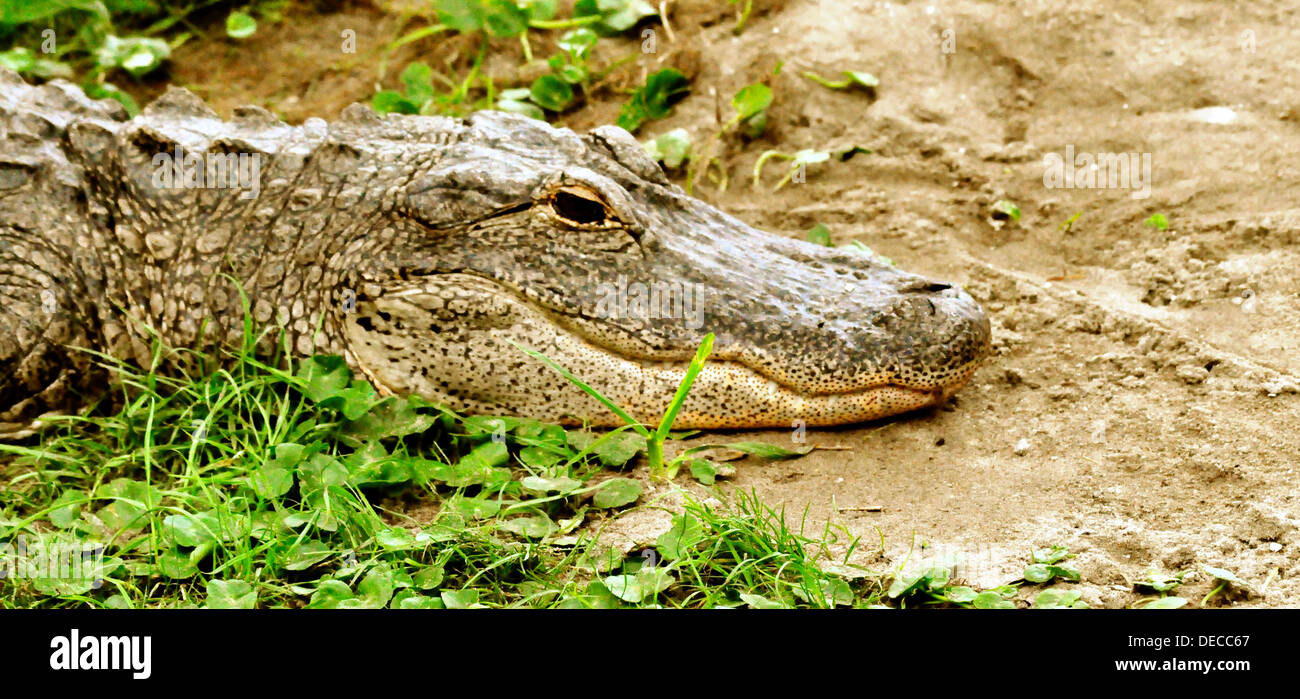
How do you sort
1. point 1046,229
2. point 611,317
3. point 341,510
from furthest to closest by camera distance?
1. point 1046,229
2. point 611,317
3. point 341,510

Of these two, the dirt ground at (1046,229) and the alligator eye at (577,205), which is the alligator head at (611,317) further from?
the dirt ground at (1046,229)

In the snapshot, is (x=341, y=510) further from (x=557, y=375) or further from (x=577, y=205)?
(x=577, y=205)

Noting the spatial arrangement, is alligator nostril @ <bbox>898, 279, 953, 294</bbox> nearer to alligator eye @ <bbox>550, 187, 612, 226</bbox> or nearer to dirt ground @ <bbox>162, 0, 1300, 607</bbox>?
dirt ground @ <bbox>162, 0, 1300, 607</bbox>

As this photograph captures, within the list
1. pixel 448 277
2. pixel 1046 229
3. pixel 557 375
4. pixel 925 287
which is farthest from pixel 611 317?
pixel 1046 229

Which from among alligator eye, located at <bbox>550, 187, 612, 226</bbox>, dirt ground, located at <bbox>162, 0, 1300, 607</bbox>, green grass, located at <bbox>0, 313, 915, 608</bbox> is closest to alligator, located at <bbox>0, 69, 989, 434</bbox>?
alligator eye, located at <bbox>550, 187, 612, 226</bbox>

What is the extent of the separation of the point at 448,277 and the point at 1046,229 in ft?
8.96

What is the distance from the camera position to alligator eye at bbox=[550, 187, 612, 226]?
429 cm

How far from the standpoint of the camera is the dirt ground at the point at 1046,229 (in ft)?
12.2

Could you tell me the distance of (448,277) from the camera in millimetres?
4281

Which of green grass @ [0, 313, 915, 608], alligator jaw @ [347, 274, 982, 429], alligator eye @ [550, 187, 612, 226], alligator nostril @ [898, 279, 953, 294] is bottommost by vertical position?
green grass @ [0, 313, 915, 608]

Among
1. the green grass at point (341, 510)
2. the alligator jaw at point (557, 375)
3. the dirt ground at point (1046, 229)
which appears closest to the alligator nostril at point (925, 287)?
the alligator jaw at point (557, 375)
